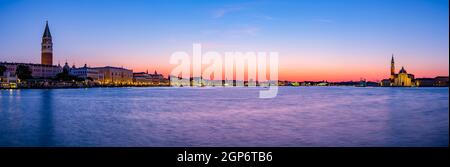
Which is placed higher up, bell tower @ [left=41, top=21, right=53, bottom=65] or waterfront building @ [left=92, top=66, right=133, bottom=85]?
bell tower @ [left=41, top=21, right=53, bottom=65]

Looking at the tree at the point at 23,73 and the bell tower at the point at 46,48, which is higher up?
the bell tower at the point at 46,48

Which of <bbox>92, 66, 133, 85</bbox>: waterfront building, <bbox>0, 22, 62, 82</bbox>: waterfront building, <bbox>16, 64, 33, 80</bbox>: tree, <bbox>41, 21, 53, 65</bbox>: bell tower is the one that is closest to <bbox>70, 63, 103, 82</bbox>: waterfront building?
<bbox>92, 66, 133, 85</bbox>: waterfront building

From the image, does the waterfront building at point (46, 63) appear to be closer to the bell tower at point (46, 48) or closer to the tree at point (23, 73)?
the bell tower at point (46, 48)

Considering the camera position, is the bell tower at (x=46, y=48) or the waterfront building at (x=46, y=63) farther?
the bell tower at (x=46, y=48)

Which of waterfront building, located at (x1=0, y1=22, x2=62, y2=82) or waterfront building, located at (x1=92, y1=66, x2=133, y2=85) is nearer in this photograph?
waterfront building, located at (x1=0, y1=22, x2=62, y2=82)

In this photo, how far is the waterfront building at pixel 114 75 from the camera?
15275 cm

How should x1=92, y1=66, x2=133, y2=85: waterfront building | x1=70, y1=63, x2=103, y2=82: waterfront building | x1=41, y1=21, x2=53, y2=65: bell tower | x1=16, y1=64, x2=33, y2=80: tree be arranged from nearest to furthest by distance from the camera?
x1=16, y1=64, x2=33, y2=80: tree
x1=41, y1=21, x2=53, y2=65: bell tower
x1=70, y1=63, x2=103, y2=82: waterfront building
x1=92, y1=66, x2=133, y2=85: waterfront building

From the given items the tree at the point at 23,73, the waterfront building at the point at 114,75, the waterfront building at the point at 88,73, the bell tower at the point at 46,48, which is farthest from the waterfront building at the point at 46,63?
the waterfront building at the point at 114,75

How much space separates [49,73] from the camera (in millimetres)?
131875

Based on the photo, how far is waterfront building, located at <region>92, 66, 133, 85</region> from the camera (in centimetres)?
A: 15275

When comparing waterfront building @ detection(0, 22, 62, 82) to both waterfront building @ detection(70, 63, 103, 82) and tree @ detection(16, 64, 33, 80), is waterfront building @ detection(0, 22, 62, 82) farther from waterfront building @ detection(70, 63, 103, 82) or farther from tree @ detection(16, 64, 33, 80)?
tree @ detection(16, 64, 33, 80)

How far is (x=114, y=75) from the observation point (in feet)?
521
